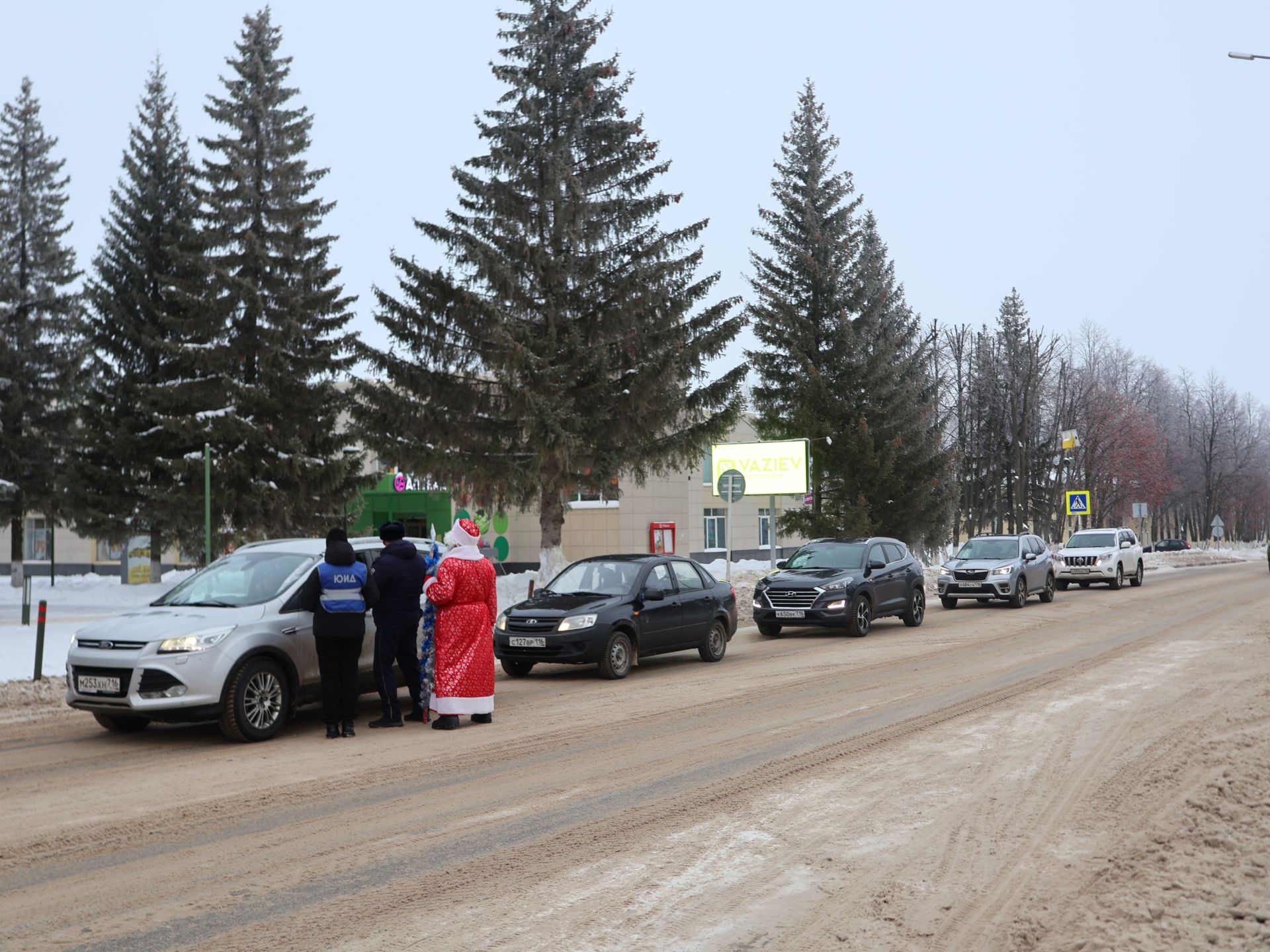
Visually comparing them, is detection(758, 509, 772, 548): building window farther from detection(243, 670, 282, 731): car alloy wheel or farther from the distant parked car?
detection(243, 670, 282, 731): car alloy wheel

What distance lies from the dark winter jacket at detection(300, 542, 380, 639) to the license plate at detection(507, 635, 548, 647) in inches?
156

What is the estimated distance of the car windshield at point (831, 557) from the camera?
21.2 m

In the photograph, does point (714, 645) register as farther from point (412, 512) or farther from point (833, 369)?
point (412, 512)

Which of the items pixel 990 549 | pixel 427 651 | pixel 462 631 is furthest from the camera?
pixel 990 549

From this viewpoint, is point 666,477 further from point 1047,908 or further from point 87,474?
point 1047,908

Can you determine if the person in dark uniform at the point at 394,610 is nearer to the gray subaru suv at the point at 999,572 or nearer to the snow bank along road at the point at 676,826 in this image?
the snow bank along road at the point at 676,826

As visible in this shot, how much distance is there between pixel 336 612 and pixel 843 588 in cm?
1170

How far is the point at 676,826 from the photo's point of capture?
671cm

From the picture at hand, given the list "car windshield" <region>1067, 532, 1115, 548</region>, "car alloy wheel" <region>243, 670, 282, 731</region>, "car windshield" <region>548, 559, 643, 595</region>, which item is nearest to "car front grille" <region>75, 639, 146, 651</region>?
"car alloy wheel" <region>243, 670, 282, 731</region>

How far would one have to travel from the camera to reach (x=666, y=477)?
29.4 metres

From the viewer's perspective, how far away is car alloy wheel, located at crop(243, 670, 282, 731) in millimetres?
9984

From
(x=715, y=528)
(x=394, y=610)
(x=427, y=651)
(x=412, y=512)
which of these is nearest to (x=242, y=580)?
(x=394, y=610)

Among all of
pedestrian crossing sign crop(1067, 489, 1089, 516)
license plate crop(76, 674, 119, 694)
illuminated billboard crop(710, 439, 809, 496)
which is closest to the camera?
license plate crop(76, 674, 119, 694)

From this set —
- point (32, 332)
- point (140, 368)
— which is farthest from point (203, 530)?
point (32, 332)
